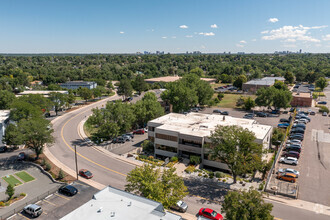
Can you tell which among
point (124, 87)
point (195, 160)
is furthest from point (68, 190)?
point (124, 87)

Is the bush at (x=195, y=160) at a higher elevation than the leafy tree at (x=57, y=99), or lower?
lower

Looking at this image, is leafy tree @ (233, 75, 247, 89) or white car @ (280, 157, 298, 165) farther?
leafy tree @ (233, 75, 247, 89)

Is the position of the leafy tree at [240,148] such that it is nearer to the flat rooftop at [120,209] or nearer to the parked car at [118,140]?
the flat rooftop at [120,209]

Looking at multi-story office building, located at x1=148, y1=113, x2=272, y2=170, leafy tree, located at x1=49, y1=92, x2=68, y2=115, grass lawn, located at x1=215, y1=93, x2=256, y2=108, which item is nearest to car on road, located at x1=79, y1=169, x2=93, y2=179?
multi-story office building, located at x1=148, y1=113, x2=272, y2=170

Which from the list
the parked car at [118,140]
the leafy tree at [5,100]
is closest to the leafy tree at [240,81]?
the parked car at [118,140]

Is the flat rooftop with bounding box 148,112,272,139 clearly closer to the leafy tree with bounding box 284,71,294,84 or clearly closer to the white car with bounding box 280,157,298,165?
the white car with bounding box 280,157,298,165
